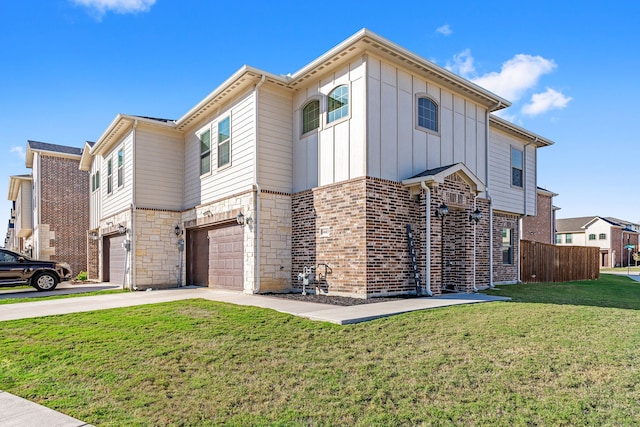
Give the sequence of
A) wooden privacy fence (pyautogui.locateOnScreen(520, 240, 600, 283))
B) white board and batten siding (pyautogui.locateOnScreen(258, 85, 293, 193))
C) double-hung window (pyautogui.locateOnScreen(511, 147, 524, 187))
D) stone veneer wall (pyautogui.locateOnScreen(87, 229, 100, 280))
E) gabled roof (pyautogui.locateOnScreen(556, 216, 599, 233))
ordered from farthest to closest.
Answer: gabled roof (pyautogui.locateOnScreen(556, 216, 599, 233)) → stone veneer wall (pyautogui.locateOnScreen(87, 229, 100, 280)) → wooden privacy fence (pyautogui.locateOnScreen(520, 240, 600, 283)) → double-hung window (pyautogui.locateOnScreen(511, 147, 524, 187)) → white board and batten siding (pyautogui.locateOnScreen(258, 85, 293, 193))

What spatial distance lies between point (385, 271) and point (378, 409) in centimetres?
622

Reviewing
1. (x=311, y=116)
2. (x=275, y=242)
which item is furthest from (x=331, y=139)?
(x=275, y=242)

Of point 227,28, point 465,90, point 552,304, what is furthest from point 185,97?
point 552,304

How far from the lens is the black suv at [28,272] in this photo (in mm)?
13341

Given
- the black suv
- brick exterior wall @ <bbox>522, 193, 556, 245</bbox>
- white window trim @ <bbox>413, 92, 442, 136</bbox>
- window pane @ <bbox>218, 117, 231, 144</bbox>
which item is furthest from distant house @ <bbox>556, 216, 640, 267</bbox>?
the black suv

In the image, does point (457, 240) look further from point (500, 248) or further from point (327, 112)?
point (327, 112)

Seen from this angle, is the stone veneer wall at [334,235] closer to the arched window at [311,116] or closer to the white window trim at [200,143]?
the arched window at [311,116]

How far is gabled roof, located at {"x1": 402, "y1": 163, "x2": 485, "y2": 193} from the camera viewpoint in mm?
10125

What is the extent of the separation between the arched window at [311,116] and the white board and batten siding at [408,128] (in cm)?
192

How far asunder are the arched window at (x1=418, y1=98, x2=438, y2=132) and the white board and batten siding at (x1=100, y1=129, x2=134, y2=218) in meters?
10.1

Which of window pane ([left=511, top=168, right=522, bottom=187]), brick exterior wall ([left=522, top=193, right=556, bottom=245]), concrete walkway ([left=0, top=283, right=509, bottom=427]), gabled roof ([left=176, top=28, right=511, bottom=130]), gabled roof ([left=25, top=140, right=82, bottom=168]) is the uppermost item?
gabled roof ([left=25, top=140, right=82, bottom=168])

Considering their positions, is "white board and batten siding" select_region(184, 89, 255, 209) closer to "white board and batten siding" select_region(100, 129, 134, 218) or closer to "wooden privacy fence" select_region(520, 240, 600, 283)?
"white board and batten siding" select_region(100, 129, 134, 218)

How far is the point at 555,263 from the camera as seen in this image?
18.2 metres

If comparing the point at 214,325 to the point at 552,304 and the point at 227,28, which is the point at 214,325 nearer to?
the point at 552,304
